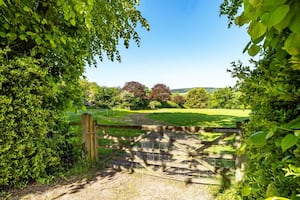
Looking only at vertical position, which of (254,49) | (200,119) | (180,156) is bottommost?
(180,156)

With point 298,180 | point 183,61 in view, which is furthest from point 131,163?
point 183,61

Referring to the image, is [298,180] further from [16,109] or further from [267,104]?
[16,109]

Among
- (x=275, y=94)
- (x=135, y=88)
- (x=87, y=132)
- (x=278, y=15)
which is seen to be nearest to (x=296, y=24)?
(x=278, y=15)

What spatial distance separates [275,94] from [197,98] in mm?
27915

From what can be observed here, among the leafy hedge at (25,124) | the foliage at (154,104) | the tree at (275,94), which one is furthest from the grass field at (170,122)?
the foliage at (154,104)

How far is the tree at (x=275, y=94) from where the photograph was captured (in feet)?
1.92

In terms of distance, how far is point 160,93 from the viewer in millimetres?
26156

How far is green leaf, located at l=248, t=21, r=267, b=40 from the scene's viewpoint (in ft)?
2.10

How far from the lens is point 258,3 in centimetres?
60

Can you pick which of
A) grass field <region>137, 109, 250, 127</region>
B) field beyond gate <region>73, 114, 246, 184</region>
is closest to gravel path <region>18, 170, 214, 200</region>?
field beyond gate <region>73, 114, 246, 184</region>

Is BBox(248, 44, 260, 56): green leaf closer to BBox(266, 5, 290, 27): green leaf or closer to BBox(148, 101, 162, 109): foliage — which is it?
BBox(266, 5, 290, 27): green leaf

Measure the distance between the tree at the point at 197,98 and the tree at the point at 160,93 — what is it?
10.4ft

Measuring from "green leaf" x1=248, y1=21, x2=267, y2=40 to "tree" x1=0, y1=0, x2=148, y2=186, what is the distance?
9.20ft

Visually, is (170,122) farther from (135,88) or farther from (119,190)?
(135,88)
